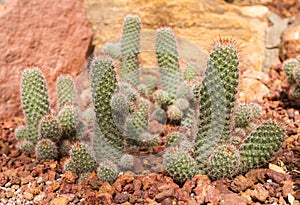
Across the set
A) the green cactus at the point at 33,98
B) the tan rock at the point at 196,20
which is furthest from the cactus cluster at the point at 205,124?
the tan rock at the point at 196,20

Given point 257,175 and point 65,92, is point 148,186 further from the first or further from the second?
point 65,92

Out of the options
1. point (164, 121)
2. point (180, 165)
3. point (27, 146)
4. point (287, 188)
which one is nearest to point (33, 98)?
point (27, 146)

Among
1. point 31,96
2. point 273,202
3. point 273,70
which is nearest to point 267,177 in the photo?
point 273,202

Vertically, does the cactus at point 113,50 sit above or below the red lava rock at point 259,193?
above

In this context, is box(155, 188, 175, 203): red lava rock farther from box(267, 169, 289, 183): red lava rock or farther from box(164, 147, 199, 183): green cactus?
box(267, 169, 289, 183): red lava rock

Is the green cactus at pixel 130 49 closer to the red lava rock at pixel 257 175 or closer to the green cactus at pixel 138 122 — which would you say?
the green cactus at pixel 138 122

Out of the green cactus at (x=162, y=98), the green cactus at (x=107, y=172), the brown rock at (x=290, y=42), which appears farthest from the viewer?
the brown rock at (x=290, y=42)

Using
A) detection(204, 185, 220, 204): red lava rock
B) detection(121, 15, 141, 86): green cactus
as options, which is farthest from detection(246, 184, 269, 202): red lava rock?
detection(121, 15, 141, 86): green cactus
